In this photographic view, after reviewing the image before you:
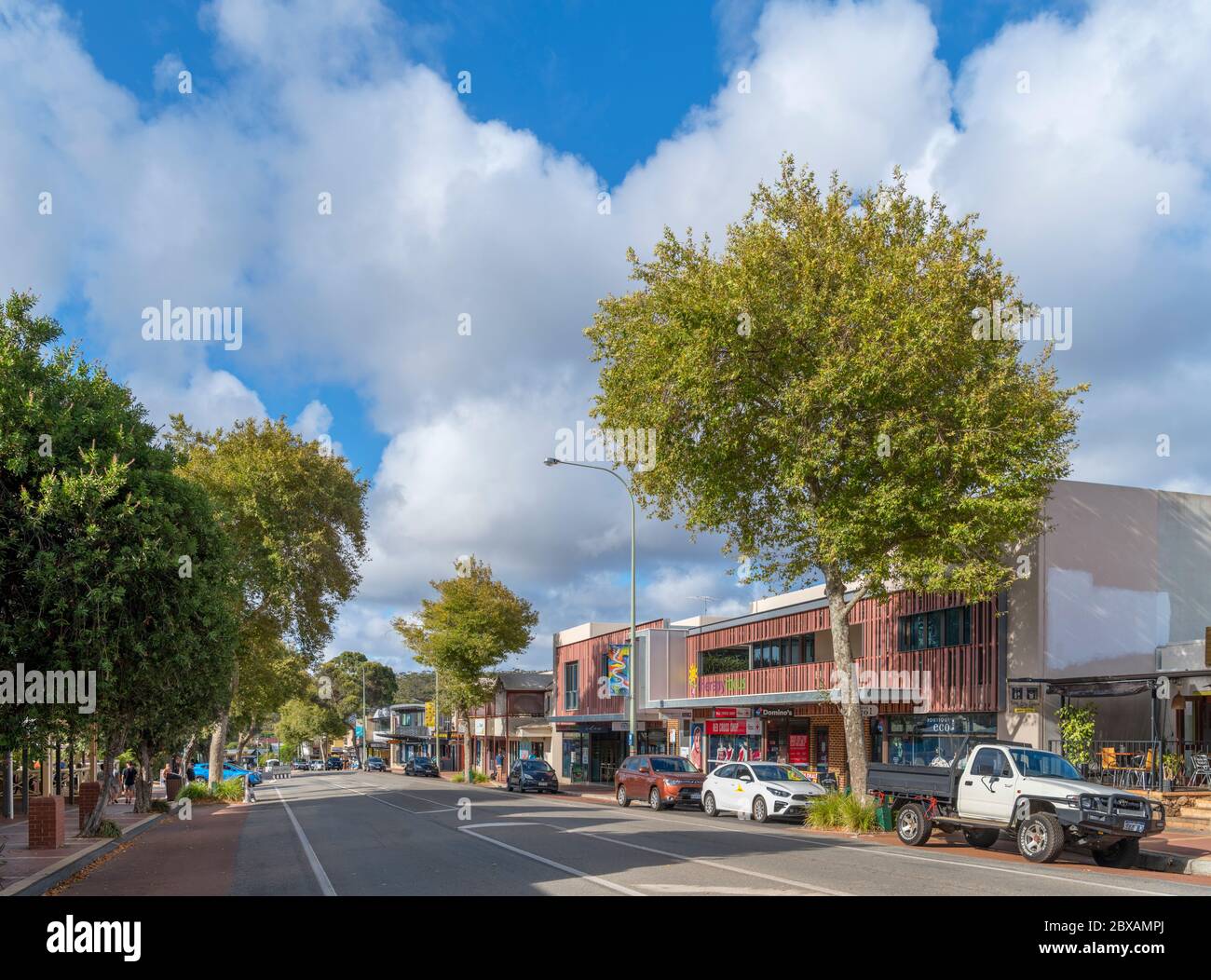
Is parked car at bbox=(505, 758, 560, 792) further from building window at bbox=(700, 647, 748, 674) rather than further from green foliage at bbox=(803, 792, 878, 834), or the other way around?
green foliage at bbox=(803, 792, 878, 834)

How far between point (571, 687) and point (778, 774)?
32.4 m

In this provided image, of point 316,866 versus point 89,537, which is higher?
point 89,537

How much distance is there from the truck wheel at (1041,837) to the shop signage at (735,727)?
22.1 meters

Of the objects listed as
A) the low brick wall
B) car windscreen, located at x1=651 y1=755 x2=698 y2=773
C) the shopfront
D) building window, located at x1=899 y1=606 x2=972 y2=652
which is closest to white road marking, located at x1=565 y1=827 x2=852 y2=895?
the low brick wall

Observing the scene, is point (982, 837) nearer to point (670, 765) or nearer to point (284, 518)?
point (670, 765)

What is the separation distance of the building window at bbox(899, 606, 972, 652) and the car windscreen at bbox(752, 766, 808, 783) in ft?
17.7

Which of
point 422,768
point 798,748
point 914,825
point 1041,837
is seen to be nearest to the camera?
point 1041,837

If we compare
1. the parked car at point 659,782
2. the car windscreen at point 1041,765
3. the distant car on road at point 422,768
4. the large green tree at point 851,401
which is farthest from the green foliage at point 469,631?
the car windscreen at point 1041,765

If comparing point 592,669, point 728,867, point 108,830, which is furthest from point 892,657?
point 592,669

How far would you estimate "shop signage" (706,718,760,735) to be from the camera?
1550 inches

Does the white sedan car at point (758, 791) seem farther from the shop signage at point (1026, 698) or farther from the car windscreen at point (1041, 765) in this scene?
the car windscreen at point (1041, 765)

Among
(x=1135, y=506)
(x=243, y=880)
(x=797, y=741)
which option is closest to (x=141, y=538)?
(x=243, y=880)

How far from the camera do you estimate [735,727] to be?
41031mm

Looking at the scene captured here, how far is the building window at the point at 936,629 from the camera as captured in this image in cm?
2917
